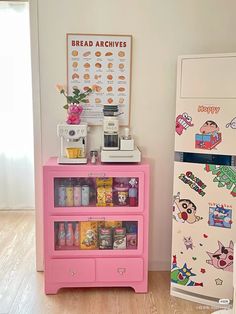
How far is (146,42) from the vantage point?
2705 millimetres

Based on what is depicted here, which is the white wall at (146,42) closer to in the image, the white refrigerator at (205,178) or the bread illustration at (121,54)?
the bread illustration at (121,54)

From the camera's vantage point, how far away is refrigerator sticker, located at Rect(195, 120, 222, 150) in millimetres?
2326

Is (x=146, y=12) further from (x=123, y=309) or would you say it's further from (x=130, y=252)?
(x=123, y=309)

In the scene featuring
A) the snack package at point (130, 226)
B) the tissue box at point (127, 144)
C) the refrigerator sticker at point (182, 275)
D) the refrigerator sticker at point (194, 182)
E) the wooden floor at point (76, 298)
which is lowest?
the wooden floor at point (76, 298)

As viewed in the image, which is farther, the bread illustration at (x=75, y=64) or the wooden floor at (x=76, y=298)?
the bread illustration at (x=75, y=64)

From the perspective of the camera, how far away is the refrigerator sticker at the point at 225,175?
7.66ft

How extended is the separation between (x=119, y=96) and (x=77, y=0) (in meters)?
0.76

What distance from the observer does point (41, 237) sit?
289cm

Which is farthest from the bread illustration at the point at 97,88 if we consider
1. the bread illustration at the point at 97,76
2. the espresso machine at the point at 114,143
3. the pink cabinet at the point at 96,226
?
the pink cabinet at the point at 96,226

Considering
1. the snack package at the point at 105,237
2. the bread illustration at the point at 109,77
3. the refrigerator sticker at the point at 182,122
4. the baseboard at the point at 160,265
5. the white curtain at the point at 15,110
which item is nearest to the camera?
the refrigerator sticker at the point at 182,122

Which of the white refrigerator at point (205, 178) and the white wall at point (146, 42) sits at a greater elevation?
the white wall at point (146, 42)

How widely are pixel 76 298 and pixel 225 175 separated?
4.42ft

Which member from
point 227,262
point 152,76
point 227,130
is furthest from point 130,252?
point 152,76

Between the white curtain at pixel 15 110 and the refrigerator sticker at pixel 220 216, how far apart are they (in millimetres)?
2355
